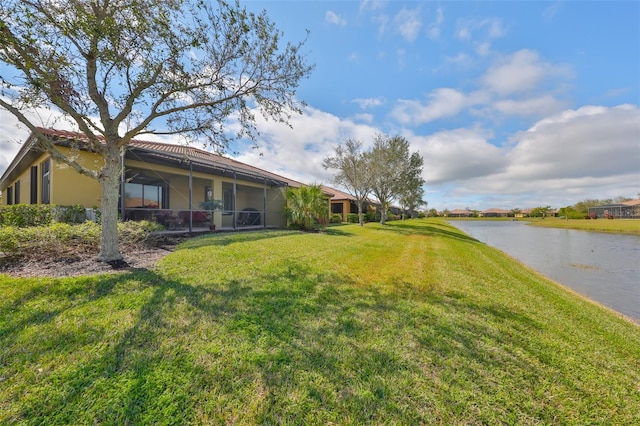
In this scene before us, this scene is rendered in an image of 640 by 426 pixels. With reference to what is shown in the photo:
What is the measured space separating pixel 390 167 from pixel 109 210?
21.6 metres

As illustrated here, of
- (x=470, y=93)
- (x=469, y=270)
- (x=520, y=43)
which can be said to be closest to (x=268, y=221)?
(x=469, y=270)

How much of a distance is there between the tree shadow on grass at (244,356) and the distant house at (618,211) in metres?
81.4

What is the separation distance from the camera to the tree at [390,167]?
2267cm

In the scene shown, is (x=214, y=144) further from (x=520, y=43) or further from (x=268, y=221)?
(x=520, y=43)

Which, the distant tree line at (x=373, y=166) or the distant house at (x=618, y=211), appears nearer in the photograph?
the distant tree line at (x=373, y=166)

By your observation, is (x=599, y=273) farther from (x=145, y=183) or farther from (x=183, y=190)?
(x=145, y=183)

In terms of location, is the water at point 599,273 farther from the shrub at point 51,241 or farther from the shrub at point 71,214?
the shrub at point 71,214

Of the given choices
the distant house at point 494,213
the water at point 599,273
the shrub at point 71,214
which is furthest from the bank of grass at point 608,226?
the distant house at point 494,213

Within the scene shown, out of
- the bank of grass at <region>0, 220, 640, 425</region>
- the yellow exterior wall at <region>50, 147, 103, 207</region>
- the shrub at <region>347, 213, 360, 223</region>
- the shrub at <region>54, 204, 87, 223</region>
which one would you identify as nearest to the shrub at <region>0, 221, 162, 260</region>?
the bank of grass at <region>0, 220, 640, 425</region>

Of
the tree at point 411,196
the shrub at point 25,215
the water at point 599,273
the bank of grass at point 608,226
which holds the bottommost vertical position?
the water at point 599,273

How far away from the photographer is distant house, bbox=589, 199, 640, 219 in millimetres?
59344

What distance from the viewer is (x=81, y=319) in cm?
308

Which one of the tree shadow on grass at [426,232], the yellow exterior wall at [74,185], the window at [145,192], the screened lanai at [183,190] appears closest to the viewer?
the yellow exterior wall at [74,185]

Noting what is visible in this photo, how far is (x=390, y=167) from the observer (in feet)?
76.3
